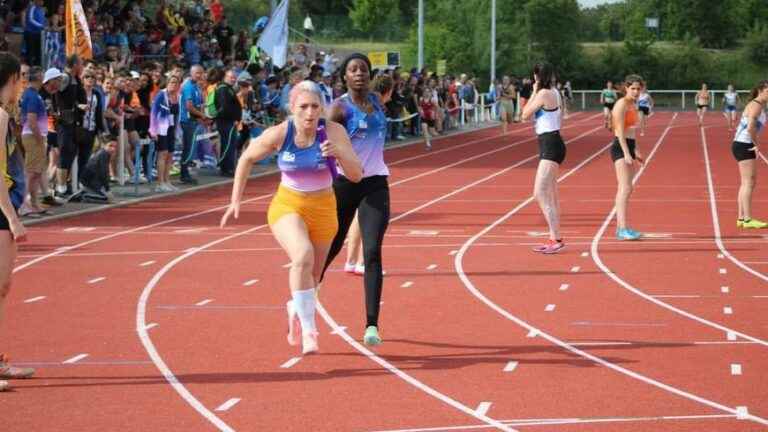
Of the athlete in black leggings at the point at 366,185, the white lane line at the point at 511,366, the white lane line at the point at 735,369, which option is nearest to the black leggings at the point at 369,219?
the athlete in black leggings at the point at 366,185

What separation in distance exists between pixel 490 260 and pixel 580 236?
2994 mm

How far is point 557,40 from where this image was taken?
107 meters

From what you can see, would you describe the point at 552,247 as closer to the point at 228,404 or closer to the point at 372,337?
the point at 372,337

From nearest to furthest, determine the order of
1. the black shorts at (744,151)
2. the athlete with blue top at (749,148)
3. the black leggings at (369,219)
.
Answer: the black leggings at (369,219), the athlete with blue top at (749,148), the black shorts at (744,151)

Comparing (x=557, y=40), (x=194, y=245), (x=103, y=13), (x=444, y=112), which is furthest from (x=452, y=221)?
(x=557, y=40)

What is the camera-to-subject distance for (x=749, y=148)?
64.6 ft

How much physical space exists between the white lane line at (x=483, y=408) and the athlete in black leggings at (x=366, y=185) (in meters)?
1.91

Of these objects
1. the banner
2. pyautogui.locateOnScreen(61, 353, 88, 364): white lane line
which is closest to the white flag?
the banner

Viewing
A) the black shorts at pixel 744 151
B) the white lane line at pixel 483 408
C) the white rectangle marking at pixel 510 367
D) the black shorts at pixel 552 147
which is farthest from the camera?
the black shorts at pixel 744 151

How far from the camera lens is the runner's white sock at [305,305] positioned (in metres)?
9.89

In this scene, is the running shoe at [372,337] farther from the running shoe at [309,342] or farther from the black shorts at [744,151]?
the black shorts at [744,151]

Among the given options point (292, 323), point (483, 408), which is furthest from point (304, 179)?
point (483, 408)

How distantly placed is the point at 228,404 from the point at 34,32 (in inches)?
889

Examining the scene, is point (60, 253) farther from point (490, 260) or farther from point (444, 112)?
point (444, 112)
